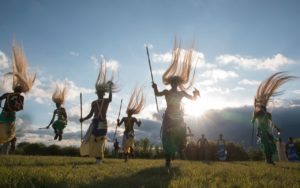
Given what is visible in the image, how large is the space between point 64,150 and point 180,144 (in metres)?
33.9

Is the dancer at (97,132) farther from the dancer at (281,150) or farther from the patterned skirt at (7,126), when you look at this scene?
the dancer at (281,150)

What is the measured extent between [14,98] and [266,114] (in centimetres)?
1033

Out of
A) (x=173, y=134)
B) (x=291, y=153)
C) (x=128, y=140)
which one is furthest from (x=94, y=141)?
(x=291, y=153)

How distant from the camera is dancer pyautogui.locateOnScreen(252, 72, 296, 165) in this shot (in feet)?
48.3

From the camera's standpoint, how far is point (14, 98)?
38.9ft

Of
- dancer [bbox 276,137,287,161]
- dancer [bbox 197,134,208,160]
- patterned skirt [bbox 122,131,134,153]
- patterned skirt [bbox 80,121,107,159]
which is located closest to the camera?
patterned skirt [bbox 80,121,107,159]

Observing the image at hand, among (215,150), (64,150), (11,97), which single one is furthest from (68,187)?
(64,150)

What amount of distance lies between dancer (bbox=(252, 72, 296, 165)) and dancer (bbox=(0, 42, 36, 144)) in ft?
31.4

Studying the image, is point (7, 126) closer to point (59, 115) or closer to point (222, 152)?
point (59, 115)

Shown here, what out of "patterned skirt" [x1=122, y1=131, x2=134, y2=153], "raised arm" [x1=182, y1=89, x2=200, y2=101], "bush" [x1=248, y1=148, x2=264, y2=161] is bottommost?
"bush" [x1=248, y1=148, x2=264, y2=161]

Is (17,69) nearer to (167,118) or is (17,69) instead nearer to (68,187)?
(167,118)

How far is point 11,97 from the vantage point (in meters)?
11.8

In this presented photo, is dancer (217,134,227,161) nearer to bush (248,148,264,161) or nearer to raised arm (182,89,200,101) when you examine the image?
bush (248,148,264,161)

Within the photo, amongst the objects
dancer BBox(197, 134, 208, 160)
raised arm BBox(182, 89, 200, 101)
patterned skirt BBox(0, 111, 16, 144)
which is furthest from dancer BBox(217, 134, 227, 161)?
patterned skirt BBox(0, 111, 16, 144)
